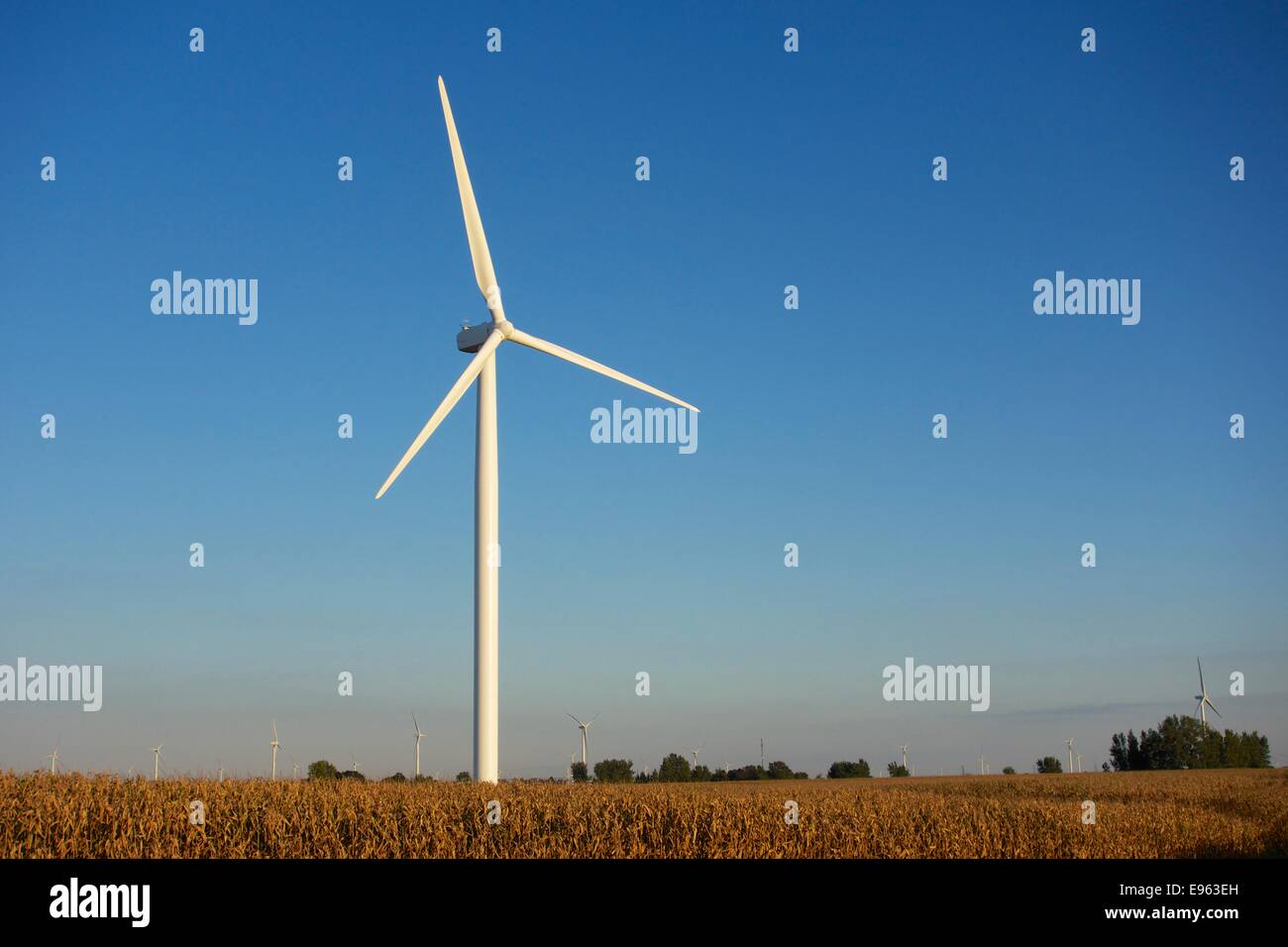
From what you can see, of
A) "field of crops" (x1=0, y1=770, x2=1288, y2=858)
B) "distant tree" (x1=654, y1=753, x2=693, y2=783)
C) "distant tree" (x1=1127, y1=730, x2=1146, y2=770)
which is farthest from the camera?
"distant tree" (x1=1127, y1=730, x2=1146, y2=770)

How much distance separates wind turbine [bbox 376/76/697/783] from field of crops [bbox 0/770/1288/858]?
20.3 ft

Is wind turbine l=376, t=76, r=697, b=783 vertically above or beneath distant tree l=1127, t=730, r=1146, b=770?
above

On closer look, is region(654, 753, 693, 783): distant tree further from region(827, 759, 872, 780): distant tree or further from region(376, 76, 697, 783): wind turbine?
region(376, 76, 697, 783): wind turbine

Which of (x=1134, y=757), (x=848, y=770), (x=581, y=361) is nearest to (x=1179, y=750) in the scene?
(x=1134, y=757)

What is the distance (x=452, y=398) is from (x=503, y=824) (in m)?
20.1

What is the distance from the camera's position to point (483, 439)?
1902 inches

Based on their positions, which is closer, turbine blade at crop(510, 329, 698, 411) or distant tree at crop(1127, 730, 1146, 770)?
turbine blade at crop(510, 329, 698, 411)

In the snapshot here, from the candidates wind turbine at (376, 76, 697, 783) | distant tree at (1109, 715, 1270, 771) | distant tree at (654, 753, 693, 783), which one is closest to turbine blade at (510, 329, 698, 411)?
wind turbine at (376, 76, 697, 783)

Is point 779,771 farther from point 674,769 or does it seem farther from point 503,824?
point 503,824

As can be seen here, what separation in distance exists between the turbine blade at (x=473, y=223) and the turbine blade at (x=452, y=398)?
1301mm

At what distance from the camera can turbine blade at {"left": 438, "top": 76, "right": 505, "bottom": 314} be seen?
48781 mm
